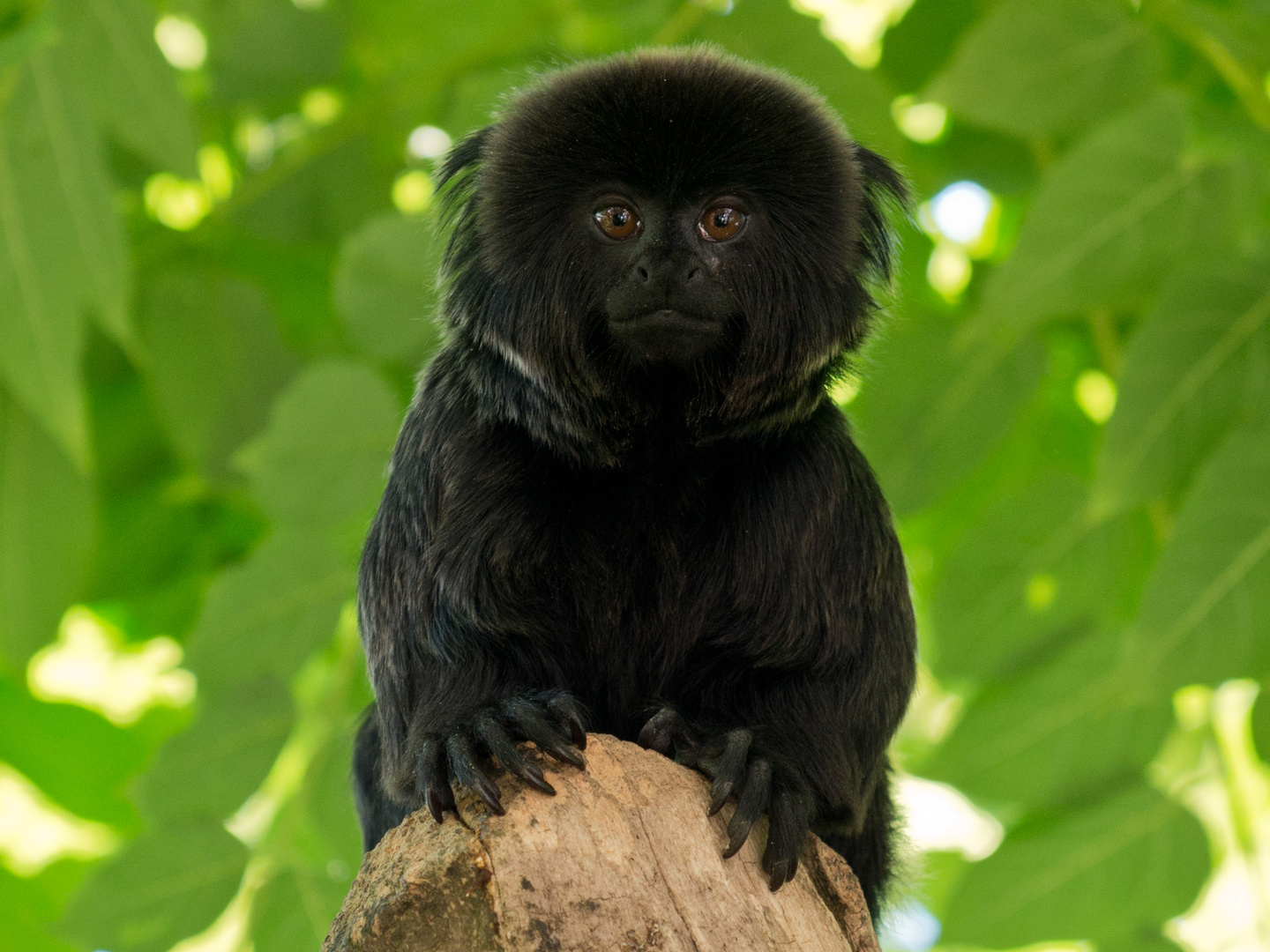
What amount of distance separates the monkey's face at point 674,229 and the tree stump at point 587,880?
2.06 ft

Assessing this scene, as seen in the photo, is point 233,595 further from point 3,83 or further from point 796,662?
point 796,662

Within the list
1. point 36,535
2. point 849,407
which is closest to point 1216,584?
point 849,407

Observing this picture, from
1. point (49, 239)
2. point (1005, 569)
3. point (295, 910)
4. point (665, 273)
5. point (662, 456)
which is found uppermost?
point (49, 239)

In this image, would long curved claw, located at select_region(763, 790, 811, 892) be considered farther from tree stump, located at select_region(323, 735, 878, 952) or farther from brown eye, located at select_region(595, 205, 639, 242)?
brown eye, located at select_region(595, 205, 639, 242)

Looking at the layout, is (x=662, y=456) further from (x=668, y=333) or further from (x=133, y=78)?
(x=133, y=78)

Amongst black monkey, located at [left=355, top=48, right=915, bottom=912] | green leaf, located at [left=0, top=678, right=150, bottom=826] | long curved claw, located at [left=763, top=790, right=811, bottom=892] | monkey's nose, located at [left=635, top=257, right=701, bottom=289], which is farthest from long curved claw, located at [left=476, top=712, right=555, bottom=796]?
green leaf, located at [left=0, top=678, right=150, bottom=826]

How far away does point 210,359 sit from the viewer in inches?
127

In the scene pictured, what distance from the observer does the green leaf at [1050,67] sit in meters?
2.68

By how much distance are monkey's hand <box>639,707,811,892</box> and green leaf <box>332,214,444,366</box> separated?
1257 millimetres

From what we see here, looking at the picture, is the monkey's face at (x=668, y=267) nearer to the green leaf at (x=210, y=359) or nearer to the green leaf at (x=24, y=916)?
the green leaf at (x=210, y=359)

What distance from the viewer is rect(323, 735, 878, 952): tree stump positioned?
1.55 m

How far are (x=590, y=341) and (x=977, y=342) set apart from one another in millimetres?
1032

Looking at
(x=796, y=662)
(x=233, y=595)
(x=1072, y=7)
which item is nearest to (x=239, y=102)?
(x=233, y=595)

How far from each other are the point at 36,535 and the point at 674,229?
5.56ft
